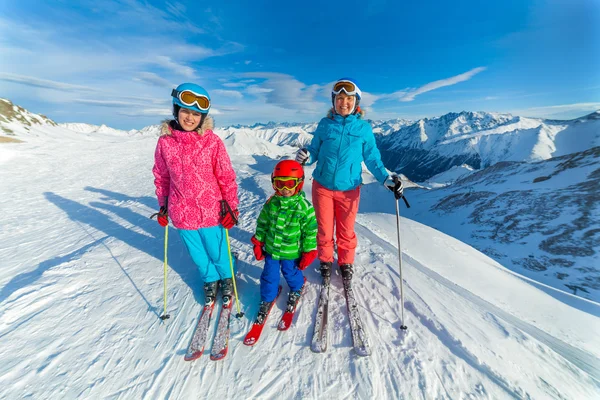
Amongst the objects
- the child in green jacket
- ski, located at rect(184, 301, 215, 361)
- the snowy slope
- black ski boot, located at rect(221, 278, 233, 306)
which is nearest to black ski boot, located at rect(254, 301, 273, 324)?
the child in green jacket

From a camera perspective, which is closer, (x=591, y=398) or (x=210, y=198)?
(x=591, y=398)

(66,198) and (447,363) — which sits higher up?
(447,363)

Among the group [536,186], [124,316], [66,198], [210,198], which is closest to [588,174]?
[536,186]

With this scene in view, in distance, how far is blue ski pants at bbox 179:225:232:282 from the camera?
12.8ft

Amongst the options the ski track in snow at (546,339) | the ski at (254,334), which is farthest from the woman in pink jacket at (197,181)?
the ski track in snow at (546,339)

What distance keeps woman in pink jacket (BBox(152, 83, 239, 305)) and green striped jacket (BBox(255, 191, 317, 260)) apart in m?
0.63

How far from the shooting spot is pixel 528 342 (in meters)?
3.39

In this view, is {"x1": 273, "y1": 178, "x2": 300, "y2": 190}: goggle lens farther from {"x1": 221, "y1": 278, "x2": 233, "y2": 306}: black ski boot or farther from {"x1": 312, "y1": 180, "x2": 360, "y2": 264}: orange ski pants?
{"x1": 221, "y1": 278, "x2": 233, "y2": 306}: black ski boot

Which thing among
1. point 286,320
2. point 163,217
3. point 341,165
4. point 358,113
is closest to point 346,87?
point 358,113

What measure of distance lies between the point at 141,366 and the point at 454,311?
4.59 meters

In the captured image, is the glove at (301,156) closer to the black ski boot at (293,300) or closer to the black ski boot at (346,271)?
the black ski boot at (346,271)

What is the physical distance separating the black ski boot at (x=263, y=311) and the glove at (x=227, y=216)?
1324 millimetres

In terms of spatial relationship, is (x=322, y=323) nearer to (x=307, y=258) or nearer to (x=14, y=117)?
(x=307, y=258)

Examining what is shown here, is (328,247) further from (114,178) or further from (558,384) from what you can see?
(114,178)
